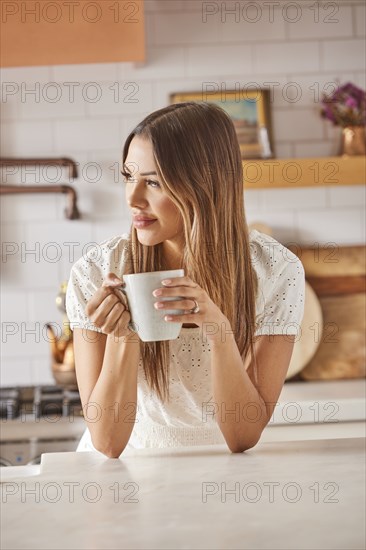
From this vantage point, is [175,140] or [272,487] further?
[175,140]

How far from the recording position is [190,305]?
1.12 metres

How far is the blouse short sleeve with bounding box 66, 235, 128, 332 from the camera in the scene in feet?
4.98

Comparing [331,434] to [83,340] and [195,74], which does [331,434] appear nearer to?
[83,340]

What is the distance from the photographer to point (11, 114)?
290 cm

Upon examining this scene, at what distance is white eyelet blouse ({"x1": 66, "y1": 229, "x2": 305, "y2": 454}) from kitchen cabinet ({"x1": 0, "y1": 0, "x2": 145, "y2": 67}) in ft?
3.24

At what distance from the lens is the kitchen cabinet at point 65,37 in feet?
7.74

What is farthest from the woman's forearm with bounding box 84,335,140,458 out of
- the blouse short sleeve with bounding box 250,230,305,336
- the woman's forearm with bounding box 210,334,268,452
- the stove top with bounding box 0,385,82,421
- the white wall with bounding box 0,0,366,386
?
the white wall with bounding box 0,0,366,386

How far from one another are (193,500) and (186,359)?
731 millimetres

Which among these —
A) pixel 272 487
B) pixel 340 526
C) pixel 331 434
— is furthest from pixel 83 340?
pixel 331 434

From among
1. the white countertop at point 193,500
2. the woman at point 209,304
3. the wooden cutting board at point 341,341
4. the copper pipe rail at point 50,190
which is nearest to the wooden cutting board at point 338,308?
the wooden cutting board at point 341,341

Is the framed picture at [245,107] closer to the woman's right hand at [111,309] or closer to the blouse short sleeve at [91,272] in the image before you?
the blouse short sleeve at [91,272]

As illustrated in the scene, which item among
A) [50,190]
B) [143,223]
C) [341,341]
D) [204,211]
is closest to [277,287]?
[204,211]

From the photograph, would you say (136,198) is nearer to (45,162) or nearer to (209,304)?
(209,304)

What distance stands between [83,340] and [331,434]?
1.14m
